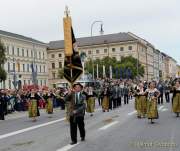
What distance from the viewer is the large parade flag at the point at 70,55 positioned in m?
17.2

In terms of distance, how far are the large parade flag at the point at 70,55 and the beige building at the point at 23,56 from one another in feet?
287

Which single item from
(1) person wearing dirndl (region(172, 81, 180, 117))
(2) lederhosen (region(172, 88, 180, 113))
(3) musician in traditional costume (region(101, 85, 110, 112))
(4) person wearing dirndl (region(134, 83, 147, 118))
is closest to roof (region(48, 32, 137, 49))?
(3) musician in traditional costume (region(101, 85, 110, 112))

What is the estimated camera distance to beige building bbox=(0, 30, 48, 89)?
11150 centimetres

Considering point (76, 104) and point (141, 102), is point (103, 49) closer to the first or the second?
point (141, 102)

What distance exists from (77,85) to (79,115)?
847 millimetres

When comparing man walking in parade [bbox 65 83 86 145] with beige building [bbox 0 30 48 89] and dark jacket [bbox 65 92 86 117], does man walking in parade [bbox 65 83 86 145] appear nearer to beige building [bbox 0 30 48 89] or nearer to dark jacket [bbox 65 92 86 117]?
dark jacket [bbox 65 92 86 117]

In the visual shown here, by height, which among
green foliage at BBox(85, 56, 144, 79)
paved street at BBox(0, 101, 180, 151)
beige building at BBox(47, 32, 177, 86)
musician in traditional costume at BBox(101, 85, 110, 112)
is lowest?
paved street at BBox(0, 101, 180, 151)

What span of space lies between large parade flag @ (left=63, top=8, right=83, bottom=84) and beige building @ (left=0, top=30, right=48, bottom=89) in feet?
287

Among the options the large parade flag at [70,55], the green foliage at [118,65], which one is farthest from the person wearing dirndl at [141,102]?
the green foliage at [118,65]

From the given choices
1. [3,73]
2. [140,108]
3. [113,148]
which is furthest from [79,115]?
[3,73]

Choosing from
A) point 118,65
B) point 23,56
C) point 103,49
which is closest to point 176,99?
point 23,56

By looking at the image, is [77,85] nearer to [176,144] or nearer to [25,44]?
[176,144]

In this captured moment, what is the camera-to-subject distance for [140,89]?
74.3ft

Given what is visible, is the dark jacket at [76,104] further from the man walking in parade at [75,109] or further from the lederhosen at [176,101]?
A: the lederhosen at [176,101]
